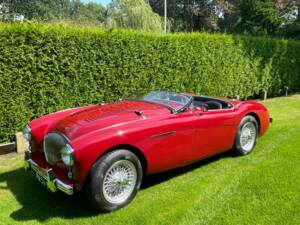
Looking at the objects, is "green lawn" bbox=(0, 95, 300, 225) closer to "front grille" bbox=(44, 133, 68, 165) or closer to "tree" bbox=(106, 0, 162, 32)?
"front grille" bbox=(44, 133, 68, 165)

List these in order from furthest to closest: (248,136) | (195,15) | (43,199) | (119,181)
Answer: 1. (195,15)
2. (248,136)
3. (43,199)
4. (119,181)

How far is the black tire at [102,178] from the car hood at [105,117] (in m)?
0.36

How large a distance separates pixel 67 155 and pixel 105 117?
75 cm

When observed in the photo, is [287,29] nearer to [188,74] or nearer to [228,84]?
[228,84]

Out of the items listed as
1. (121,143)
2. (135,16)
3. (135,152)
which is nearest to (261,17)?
(135,16)

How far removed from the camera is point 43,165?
4.10 metres

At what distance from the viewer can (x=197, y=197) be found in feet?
13.3

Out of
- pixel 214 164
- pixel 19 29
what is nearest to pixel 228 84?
pixel 214 164

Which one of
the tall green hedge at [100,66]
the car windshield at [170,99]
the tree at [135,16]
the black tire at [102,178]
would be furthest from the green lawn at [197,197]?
the tree at [135,16]

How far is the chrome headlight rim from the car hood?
149mm

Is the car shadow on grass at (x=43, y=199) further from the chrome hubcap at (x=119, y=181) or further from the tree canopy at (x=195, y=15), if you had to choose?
the tree canopy at (x=195, y=15)

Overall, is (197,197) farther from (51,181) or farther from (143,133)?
(51,181)

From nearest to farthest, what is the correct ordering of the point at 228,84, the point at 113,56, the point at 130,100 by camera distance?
the point at 130,100 < the point at 113,56 < the point at 228,84

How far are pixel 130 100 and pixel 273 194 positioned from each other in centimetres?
246
